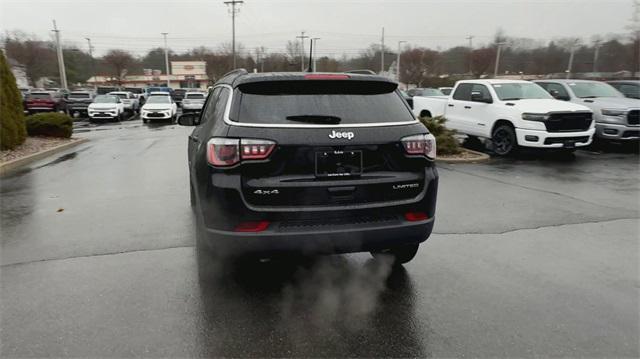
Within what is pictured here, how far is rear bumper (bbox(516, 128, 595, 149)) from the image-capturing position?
34.1 ft

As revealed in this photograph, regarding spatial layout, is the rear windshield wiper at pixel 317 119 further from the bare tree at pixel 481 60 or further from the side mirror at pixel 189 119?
the bare tree at pixel 481 60

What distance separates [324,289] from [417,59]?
59.7 meters

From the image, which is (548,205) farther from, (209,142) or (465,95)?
(465,95)

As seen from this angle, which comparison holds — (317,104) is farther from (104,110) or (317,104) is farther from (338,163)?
(104,110)

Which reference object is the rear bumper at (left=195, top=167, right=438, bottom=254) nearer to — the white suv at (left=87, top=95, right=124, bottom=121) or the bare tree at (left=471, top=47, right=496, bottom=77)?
the white suv at (left=87, top=95, right=124, bottom=121)

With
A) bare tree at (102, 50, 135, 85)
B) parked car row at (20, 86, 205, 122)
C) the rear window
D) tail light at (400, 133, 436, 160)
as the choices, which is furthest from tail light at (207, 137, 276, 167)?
bare tree at (102, 50, 135, 85)

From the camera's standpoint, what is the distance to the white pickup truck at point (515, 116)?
10.4 metres

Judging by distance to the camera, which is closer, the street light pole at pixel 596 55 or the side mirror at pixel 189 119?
the side mirror at pixel 189 119

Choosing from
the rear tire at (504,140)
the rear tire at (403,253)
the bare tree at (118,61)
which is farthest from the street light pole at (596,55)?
the bare tree at (118,61)

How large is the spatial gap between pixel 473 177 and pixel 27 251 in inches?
287

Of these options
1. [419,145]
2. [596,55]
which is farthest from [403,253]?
[596,55]

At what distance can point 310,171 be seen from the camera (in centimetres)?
327

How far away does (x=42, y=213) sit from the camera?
244 inches

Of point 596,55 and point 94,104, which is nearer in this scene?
point 94,104
